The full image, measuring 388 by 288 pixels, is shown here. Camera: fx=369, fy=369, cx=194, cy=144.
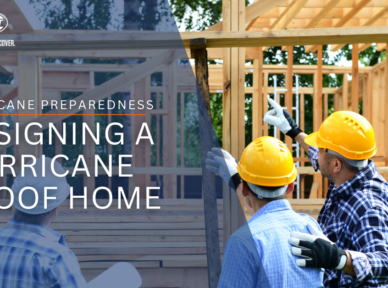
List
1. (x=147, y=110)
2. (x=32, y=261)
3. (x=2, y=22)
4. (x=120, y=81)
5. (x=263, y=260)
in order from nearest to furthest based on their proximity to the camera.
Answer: (x=263, y=260), (x=32, y=261), (x=120, y=81), (x=2, y=22), (x=147, y=110)

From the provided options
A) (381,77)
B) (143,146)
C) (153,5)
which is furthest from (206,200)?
(153,5)

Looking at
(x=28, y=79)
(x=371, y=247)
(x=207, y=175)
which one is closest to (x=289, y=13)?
(x=207, y=175)

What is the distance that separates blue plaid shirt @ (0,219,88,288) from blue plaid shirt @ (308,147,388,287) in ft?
4.89

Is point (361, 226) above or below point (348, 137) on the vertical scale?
below

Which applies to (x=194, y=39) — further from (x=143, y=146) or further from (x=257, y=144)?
(x=143, y=146)

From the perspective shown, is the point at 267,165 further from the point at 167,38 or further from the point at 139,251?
the point at 139,251

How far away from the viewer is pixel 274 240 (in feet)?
5.27

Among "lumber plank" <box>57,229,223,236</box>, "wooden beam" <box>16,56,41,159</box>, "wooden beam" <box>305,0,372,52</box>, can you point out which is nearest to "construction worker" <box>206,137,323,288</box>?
"lumber plank" <box>57,229,223,236</box>

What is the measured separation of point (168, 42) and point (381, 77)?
689 cm

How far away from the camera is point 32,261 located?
1869 millimetres

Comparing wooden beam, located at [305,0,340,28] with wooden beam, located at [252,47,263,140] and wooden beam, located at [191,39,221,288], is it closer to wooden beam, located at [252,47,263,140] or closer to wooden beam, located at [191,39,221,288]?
wooden beam, located at [252,47,263,140]

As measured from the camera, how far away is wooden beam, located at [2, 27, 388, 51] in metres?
3.27

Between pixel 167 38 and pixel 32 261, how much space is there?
A: 7.21 ft

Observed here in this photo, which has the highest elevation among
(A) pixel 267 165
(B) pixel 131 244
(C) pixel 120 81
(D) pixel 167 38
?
(D) pixel 167 38
